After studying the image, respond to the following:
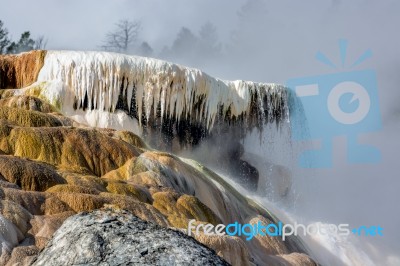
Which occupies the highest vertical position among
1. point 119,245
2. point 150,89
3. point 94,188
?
point 150,89

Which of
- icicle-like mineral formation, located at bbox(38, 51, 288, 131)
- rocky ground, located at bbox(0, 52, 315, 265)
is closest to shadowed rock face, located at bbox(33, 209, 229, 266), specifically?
rocky ground, located at bbox(0, 52, 315, 265)

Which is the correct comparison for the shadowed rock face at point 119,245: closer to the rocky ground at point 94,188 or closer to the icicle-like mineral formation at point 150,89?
the rocky ground at point 94,188

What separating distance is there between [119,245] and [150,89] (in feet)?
49.2

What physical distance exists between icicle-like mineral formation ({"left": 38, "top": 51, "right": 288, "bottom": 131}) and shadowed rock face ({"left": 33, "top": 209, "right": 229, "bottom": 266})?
13.6m

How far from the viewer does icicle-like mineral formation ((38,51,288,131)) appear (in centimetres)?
1783

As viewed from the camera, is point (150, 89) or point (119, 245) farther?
point (150, 89)

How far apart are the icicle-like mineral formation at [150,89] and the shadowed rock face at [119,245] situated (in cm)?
1357

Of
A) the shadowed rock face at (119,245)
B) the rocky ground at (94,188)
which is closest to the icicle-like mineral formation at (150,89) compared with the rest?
the rocky ground at (94,188)

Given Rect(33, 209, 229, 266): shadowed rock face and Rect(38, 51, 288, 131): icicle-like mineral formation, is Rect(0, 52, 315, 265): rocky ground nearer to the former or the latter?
Rect(33, 209, 229, 266): shadowed rock face

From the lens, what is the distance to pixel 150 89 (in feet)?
61.9

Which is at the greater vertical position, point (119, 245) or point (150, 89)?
point (150, 89)

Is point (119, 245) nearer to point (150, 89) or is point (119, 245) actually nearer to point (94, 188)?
point (94, 188)

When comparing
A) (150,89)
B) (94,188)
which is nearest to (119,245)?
(94,188)

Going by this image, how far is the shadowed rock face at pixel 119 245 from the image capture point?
12.8 feet
